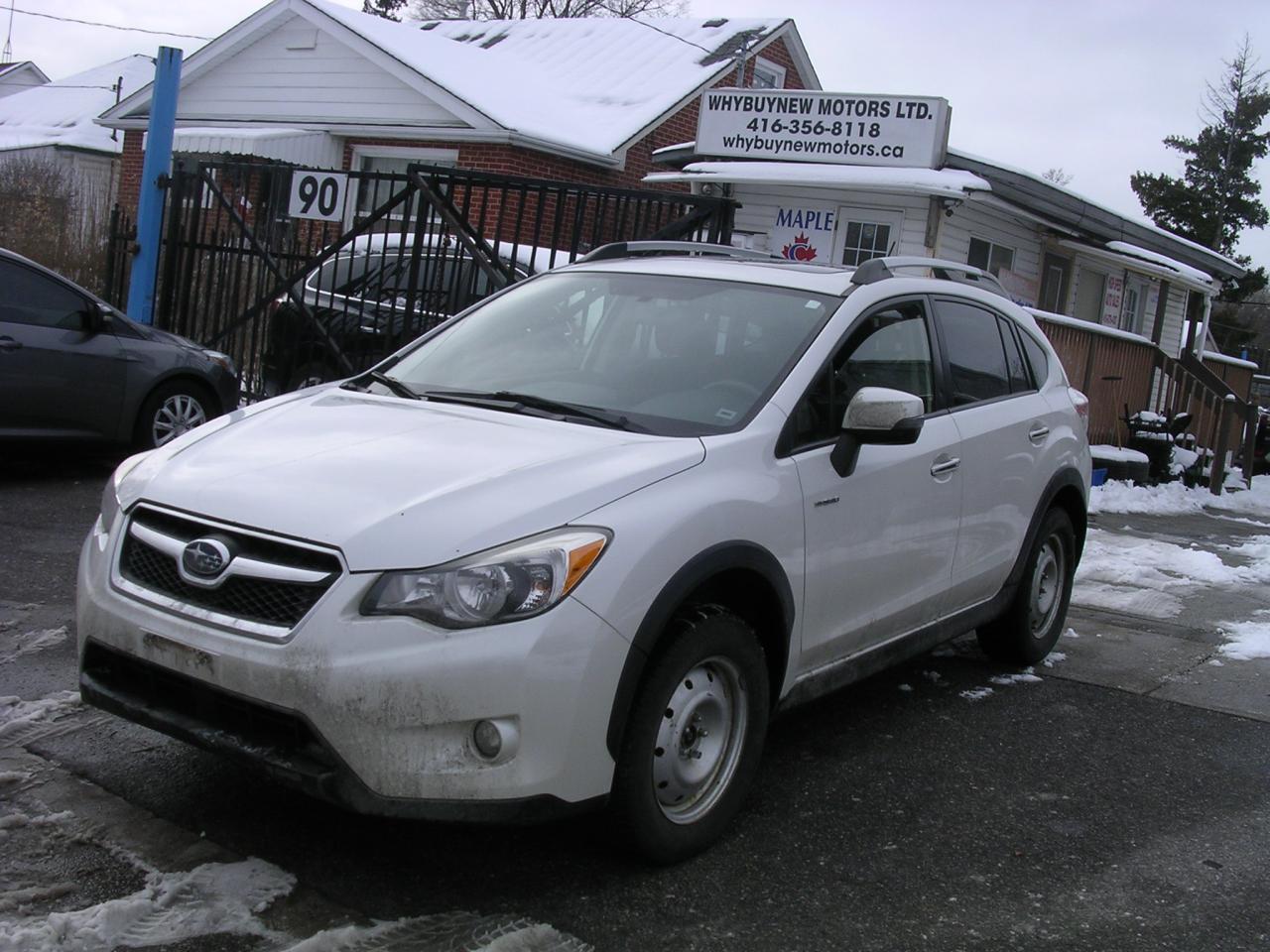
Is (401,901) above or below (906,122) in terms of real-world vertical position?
below

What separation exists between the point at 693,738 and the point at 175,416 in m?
6.44

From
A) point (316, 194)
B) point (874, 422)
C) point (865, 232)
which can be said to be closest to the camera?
point (874, 422)

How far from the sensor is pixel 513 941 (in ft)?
10.5

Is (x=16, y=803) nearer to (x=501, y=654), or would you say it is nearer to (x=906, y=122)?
(x=501, y=654)

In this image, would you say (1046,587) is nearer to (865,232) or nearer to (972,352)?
(972,352)

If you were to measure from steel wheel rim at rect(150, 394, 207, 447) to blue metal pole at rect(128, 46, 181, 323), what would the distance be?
269 cm

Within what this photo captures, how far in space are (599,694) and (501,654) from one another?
30cm

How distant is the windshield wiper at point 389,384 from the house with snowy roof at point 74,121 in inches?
950

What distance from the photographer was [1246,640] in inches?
287

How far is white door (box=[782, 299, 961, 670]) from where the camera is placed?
4148 mm

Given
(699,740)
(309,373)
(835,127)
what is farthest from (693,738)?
(835,127)

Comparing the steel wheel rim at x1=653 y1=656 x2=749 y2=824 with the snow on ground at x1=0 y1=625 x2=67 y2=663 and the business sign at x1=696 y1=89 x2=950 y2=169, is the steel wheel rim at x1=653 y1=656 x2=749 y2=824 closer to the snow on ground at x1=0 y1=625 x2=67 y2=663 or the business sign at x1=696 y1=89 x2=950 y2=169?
the snow on ground at x1=0 y1=625 x2=67 y2=663

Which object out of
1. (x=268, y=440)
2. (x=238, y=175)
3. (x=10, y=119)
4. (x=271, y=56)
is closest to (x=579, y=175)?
(x=271, y=56)

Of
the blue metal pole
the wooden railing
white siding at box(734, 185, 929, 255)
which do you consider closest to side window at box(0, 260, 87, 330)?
the blue metal pole
